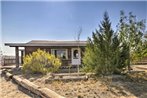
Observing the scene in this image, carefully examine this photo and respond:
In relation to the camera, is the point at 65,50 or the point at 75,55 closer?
the point at 65,50

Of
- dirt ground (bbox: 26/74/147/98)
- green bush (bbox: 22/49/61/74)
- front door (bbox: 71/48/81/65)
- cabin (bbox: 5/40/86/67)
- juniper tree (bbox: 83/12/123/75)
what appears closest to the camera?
dirt ground (bbox: 26/74/147/98)

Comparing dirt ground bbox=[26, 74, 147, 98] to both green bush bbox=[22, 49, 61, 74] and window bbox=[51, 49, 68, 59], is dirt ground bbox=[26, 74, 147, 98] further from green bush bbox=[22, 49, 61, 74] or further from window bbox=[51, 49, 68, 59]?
window bbox=[51, 49, 68, 59]

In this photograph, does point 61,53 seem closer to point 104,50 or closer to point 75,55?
point 75,55

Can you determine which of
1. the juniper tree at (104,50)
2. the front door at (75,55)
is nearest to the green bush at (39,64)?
the juniper tree at (104,50)

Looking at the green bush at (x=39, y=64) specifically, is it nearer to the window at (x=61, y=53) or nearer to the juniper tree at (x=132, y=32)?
the juniper tree at (x=132, y=32)

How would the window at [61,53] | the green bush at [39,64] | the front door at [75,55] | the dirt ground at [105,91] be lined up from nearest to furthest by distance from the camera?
1. the dirt ground at [105,91]
2. the green bush at [39,64]
3. the front door at [75,55]
4. the window at [61,53]

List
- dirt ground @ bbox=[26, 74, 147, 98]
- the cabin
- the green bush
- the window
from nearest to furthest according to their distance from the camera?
dirt ground @ bbox=[26, 74, 147, 98] → the green bush → the cabin → the window

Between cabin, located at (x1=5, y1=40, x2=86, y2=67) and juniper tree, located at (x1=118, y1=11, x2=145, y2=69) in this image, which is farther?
cabin, located at (x1=5, y1=40, x2=86, y2=67)

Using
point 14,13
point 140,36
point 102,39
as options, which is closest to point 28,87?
point 14,13

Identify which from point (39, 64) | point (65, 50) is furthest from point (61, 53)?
point (39, 64)

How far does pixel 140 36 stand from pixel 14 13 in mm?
9128

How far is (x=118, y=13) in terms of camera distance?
19.6 m

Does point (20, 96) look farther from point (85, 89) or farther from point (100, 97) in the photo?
point (100, 97)

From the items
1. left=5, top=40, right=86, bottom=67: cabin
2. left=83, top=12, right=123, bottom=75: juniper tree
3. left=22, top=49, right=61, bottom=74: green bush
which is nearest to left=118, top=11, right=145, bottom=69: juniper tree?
left=83, top=12, right=123, bottom=75: juniper tree
